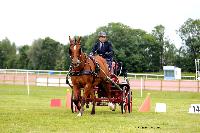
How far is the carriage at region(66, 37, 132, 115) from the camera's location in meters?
15.6

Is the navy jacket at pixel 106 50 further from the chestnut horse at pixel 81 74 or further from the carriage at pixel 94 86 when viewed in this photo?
the chestnut horse at pixel 81 74

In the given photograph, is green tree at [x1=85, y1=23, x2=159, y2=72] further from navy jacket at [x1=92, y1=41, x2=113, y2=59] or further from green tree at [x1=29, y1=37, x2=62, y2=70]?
navy jacket at [x1=92, y1=41, x2=113, y2=59]

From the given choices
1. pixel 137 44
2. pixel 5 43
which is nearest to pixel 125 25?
pixel 137 44

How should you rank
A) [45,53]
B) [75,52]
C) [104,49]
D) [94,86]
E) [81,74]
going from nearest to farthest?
[75,52] → [81,74] → [94,86] → [104,49] → [45,53]

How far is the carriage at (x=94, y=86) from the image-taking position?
15570mm

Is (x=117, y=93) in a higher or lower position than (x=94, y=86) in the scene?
lower

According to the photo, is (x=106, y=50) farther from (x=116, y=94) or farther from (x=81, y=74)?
(x=81, y=74)

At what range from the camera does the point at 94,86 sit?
54.5 feet

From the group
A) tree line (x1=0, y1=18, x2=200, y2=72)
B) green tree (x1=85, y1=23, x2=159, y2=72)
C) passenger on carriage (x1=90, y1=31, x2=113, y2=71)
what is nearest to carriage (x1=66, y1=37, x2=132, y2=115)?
passenger on carriage (x1=90, y1=31, x2=113, y2=71)

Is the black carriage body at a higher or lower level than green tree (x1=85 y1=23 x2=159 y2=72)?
lower

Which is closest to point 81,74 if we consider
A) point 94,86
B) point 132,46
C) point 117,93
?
point 94,86

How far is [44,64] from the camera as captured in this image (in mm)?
133250

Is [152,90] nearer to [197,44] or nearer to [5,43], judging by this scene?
[197,44]

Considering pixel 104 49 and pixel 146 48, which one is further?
pixel 146 48
